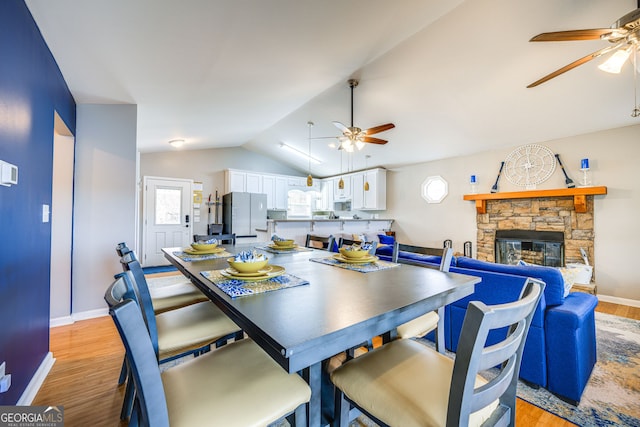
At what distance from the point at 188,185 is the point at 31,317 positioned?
4751 mm

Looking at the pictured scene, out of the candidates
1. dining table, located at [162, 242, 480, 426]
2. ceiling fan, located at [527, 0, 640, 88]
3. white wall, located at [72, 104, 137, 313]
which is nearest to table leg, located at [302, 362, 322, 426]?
dining table, located at [162, 242, 480, 426]

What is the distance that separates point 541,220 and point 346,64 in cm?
396

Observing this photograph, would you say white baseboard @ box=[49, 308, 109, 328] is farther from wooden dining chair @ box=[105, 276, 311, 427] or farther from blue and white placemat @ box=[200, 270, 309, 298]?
blue and white placemat @ box=[200, 270, 309, 298]

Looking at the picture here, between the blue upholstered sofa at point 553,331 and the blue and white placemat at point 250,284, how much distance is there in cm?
98

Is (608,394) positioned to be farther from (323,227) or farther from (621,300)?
(323,227)

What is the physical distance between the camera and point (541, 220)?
4.33 metres

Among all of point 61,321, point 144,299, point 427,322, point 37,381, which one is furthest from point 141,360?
point 61,321

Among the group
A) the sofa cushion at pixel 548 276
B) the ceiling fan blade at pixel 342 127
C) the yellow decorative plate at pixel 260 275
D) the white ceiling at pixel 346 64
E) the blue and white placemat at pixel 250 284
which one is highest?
the white ceiling at pixel 346 64

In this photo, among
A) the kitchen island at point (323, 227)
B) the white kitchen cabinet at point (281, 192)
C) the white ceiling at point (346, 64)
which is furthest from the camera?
the white kitchen cabinet at point (281, 192)

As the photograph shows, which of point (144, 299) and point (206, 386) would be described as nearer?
point (206, 386)

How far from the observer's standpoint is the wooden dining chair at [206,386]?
674 mm

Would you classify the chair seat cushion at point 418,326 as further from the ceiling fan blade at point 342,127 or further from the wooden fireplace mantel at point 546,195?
the wooden fireplace mantel at point 546,195

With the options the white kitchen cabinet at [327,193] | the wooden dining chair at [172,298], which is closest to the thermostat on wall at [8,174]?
the wooden dining chair at [172,298]

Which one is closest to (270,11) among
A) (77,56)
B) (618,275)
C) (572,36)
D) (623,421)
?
(77,56)
